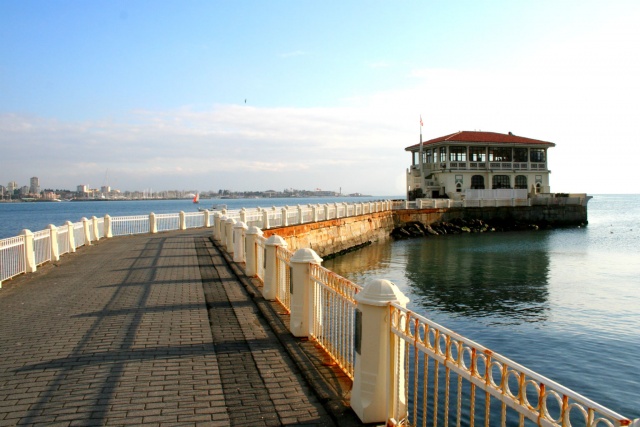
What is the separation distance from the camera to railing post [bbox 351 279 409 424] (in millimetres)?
4613

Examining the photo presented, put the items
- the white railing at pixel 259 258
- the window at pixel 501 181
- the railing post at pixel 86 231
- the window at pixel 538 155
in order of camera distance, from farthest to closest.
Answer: the window at pixel 538 155
the window at pixel 501 181
the railing post at pixel 86 231
the white railing at pixel 259 258

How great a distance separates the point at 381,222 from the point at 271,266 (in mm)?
35938

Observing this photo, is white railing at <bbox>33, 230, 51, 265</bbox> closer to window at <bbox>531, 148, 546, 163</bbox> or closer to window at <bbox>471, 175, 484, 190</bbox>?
window at <bbox>471, 175, 484, 190</bbox>

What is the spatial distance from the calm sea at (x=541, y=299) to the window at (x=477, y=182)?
744 inches

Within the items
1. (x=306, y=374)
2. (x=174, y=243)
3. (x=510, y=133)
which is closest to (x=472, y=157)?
(x=510, y=133)

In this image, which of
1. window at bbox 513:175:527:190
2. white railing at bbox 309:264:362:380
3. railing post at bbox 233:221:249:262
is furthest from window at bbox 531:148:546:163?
white railing at bbox 309:264:362:380

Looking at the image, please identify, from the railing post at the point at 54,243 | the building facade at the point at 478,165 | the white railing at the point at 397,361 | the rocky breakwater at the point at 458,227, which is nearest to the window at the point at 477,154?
the building facade at the point at 478,165

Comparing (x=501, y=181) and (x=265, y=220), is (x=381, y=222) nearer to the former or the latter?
(x=265, y=220)

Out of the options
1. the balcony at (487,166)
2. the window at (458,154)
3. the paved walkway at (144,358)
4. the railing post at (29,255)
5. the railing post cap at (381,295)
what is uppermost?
the window at (458,154)

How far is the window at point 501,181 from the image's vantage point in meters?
57.9

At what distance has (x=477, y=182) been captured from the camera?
188ft

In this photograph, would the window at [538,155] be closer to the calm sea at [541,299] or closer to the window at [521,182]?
the window at [521,182]

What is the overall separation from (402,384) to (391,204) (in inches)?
1784

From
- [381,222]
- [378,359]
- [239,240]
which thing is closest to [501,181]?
[381,222]
